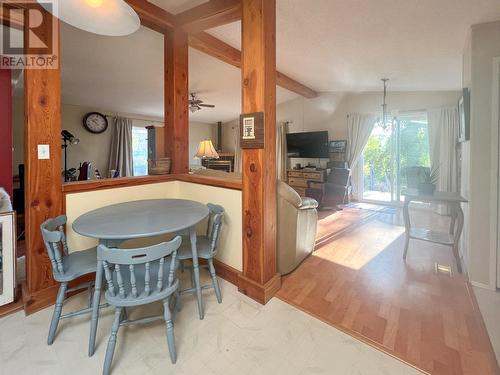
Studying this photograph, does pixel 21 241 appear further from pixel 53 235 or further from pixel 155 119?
pixel 155 119

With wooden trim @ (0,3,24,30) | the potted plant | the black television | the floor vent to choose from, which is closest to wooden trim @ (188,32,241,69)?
wooden trim @ (0,3,24,30)

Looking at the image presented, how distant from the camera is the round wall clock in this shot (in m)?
5.47

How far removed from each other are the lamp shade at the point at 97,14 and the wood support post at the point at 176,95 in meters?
1.22

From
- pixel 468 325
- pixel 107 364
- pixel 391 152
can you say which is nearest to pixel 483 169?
pixel 468 325

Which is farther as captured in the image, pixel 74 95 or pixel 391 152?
pixel 391 152

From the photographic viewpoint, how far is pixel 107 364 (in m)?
1.26

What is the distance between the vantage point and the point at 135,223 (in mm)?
1553

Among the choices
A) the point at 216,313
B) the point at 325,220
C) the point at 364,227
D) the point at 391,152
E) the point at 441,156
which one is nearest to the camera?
the point at 216,313

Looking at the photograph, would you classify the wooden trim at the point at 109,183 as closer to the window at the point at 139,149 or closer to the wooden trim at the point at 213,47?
the wooden trim at the point at 213,47

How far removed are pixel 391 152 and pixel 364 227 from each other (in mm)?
2441

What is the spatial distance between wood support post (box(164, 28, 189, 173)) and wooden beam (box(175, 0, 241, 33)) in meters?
0.13

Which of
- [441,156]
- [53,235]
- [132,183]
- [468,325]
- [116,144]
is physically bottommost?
[468,325]

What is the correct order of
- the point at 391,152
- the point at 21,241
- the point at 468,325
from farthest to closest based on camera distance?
the point at 391,152
the point at 21,241
the point at 468,325

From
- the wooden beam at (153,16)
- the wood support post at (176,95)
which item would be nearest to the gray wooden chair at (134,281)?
the wood support post at (176,95)
